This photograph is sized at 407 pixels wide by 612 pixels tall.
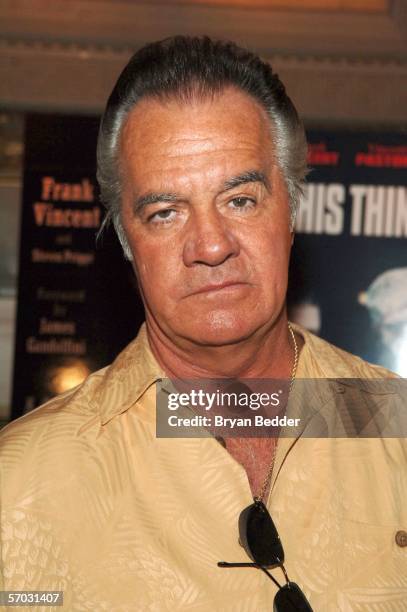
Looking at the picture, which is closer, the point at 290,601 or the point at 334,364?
the point at 290,601

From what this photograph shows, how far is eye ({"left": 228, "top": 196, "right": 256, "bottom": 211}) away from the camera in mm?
961

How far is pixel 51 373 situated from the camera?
193cm

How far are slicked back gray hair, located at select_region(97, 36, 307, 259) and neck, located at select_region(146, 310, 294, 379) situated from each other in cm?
14

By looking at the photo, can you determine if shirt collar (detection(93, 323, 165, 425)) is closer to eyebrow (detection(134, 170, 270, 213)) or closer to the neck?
the neck

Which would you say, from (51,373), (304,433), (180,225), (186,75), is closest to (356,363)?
(304,433)

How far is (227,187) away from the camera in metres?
0.96

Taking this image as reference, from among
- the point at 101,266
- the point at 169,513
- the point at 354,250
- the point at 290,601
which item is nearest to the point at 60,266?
the point at 101,266

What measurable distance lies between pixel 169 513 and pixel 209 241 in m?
0.29

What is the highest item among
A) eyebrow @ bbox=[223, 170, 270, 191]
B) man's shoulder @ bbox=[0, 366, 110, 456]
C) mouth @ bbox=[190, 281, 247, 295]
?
eyebrow @ bbox=[223, 170, 270, 191]

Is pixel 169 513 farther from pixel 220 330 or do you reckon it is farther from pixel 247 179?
pixel 247 179

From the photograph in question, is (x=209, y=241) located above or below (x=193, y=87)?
below

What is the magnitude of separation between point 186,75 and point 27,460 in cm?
46

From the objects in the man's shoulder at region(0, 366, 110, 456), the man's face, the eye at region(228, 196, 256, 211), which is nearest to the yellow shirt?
the man's shoulder at region(0, 366, 110, 456)

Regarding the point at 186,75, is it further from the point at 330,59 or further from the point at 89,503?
the point at 330,59
